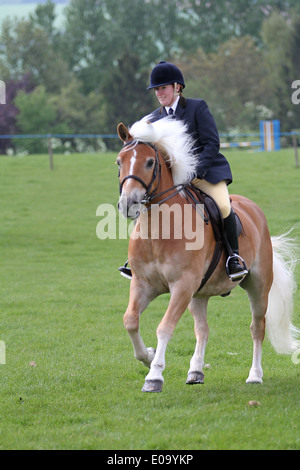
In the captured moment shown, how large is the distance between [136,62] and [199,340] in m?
56.7

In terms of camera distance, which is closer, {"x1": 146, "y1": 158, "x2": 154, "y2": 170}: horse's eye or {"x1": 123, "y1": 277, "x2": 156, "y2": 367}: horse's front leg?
{"x1": 146, "y1": 158, "x2": 154, "y2": 170}: horse's eye

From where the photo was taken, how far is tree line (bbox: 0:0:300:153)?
2355 inches

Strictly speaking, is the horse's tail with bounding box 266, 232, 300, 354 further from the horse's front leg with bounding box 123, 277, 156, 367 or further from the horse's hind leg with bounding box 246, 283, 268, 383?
the horse's front leg with bounding box 123, 277, 156, 367

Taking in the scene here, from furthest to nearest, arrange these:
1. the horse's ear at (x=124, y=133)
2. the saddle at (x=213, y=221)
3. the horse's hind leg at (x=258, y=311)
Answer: the horse's hind leg at (x=258, y=311)
the saddle at (x=213, y=221)
the horse's ear at (x=124, y=133)

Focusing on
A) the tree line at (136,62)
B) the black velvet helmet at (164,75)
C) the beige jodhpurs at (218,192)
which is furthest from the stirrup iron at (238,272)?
the tree line at (136,62)

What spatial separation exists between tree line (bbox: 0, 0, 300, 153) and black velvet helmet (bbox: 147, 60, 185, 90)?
45.8 m

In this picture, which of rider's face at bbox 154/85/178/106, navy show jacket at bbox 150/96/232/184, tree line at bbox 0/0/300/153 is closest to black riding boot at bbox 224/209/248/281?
navy show jacket at bbox 150/96/232/184

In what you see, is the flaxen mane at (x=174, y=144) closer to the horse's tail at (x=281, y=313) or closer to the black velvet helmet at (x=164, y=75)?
the black velvet helmet at (x=164, y=75)

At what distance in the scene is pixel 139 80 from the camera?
60312mm

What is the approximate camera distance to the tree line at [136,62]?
5981 centimetres

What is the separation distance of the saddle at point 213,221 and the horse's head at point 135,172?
2.18 feet

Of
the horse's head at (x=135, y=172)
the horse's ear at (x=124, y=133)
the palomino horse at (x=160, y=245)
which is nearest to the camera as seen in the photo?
the horse's head at (x=135, y=172)

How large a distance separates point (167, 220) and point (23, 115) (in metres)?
55.0
